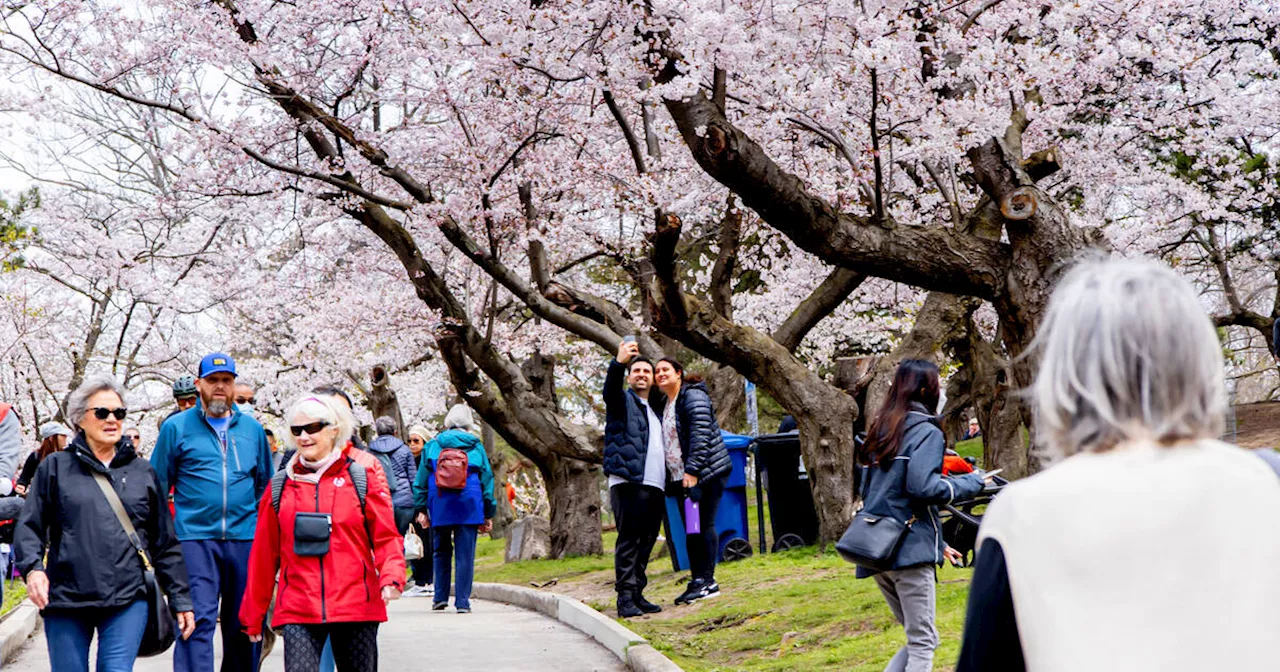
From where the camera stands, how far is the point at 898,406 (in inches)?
242

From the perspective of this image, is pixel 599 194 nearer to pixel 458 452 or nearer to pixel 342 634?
pixel 458 452

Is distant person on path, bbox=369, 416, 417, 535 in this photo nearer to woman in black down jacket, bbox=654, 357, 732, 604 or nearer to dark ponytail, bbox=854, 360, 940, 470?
woman in black down jacket, bbox=654, 357, 732, 604

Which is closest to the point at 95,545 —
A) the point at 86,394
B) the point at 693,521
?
the point at 86,394

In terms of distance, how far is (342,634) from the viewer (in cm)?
613

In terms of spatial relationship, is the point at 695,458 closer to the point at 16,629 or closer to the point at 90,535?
the point at 16,629

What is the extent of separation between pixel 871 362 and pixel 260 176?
7.43 meters

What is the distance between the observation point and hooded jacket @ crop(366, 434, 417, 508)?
27.7 feet

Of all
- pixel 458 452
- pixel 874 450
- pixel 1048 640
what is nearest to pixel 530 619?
pixel 458 452

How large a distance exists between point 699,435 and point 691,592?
1272mm

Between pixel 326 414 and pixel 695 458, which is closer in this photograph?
pixel 326 414

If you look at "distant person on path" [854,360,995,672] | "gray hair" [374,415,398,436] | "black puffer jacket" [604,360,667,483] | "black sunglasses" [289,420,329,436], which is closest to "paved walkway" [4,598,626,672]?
"black puffer jacket" [604,360,667,483]

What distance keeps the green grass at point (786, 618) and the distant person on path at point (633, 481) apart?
31 centimetres

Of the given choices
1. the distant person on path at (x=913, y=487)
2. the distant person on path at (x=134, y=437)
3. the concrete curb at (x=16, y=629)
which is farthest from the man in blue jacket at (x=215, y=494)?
the concrete curb at (x=16, y=629)

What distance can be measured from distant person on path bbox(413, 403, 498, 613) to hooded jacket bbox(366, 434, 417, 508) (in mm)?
582
